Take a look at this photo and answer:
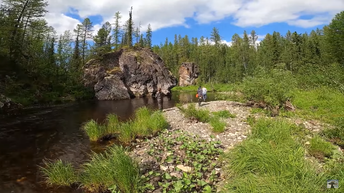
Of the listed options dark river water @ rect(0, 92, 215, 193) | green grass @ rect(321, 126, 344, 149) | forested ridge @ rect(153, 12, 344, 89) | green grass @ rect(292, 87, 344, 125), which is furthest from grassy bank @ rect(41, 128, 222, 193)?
forested ridge @ rect(153, 12, 344, 89)

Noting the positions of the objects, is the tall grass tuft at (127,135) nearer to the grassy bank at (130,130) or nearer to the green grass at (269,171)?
the grassy bank at (130,130)

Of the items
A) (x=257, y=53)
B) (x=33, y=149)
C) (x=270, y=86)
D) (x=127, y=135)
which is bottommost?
(x=33, y=149)

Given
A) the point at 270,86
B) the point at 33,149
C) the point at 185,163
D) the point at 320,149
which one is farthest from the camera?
the point at 270,86

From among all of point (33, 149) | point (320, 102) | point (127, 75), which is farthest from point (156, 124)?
point (127, 75)

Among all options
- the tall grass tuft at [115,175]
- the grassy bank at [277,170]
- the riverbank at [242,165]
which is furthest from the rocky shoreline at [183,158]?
the grassy bank at [277,170]

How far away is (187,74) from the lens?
110 meters

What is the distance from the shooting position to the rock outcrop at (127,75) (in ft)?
174

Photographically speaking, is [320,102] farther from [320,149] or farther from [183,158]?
[183,158]

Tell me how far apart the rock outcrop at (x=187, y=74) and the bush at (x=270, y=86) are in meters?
90.2

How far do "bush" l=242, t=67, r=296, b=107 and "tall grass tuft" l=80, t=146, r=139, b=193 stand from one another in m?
13.3

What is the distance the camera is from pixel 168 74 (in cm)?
6856

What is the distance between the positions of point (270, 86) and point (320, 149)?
9230mm

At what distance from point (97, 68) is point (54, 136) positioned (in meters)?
44.5

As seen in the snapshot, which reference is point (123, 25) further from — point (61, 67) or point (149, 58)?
point (61, 67)
